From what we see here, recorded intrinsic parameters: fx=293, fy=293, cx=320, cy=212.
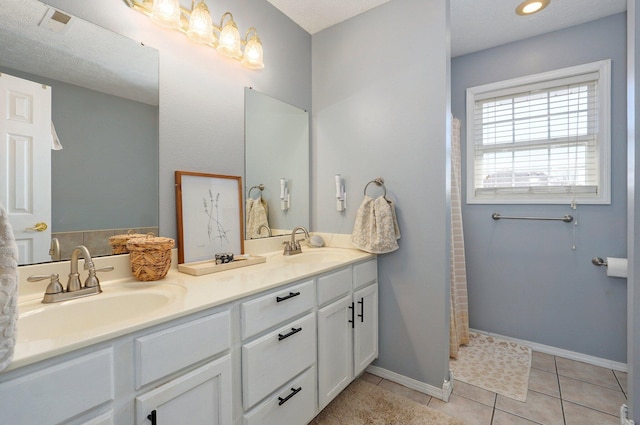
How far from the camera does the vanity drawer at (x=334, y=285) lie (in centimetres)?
155

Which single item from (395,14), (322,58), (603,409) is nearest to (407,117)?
(395,14)

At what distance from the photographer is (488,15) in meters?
2.19

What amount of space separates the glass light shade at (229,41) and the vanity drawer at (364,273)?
4.87 ft

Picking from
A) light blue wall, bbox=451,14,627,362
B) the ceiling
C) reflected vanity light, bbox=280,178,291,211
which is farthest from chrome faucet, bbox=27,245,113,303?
light blue wall, bbox=451,14,627,362

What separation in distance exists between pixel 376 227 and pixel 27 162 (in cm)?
173

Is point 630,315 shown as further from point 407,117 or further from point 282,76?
point 282,76

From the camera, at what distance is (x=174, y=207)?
154 centimetres

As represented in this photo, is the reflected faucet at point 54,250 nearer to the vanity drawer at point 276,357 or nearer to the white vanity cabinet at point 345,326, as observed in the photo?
the vanity drawer at point 276,357

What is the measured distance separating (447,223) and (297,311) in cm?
111

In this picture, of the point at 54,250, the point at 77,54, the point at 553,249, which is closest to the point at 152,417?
the point at 54,250

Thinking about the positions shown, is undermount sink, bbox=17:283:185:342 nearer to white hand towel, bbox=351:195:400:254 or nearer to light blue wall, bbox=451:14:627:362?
white hand towel, bbox=351:195:400:254

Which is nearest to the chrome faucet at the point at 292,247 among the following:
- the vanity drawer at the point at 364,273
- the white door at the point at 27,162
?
the vanity drawer at the point at 364,273

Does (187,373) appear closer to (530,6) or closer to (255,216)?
(255,216)

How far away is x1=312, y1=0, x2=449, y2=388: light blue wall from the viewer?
1.85 metres
